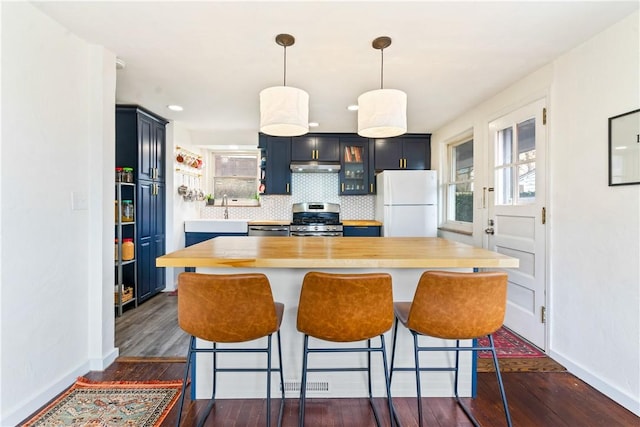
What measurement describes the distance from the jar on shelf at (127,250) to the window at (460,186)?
3.77 metres

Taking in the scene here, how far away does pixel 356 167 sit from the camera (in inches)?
191

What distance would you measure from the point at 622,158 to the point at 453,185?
8.20 ft

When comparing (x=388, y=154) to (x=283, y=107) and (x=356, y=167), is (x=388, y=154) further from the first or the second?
(x=283, y=107)

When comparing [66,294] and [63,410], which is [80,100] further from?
[63,410]

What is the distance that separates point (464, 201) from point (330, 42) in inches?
110

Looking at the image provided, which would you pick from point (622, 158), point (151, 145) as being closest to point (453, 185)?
point (622, 158)

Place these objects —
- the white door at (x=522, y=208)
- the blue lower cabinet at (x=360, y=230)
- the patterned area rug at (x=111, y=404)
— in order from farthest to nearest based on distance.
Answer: the blue lower cabinet at (x=360, y=230) → the white door at (x=522, y=208) → the patterned area rug at (x=111, y=404)

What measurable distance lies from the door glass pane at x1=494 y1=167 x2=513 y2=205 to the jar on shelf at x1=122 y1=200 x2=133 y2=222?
12.3ft

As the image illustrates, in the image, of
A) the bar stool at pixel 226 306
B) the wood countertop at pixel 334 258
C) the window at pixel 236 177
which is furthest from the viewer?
the window at pixel 236 177

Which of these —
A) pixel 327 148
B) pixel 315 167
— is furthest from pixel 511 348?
pixel 327 148

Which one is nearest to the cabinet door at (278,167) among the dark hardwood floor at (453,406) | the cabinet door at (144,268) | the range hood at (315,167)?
the range hood at (315,167)

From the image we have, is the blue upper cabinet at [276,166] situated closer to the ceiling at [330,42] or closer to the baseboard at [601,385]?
the ceiling at [330,42]

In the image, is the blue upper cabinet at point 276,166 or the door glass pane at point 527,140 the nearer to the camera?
the door glass pane at point 527,140

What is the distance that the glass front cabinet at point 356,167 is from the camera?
4.80m
